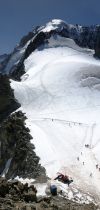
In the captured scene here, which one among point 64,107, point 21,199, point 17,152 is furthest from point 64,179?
point 64,107

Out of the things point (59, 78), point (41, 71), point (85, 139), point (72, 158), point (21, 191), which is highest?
point (41, 71)

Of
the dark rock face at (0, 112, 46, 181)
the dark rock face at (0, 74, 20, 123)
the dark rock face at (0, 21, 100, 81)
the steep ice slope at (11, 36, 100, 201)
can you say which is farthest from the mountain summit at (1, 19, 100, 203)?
the dark rock face at (0, 74, 20, 123)

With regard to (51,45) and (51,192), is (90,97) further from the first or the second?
(51,45)

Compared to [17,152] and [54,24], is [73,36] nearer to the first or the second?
[54,24]

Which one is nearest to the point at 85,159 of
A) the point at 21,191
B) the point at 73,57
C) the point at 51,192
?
the point at 51,192

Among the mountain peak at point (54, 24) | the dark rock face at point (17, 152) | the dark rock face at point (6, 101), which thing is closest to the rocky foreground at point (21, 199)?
the dark rock face at point (17, 152)
